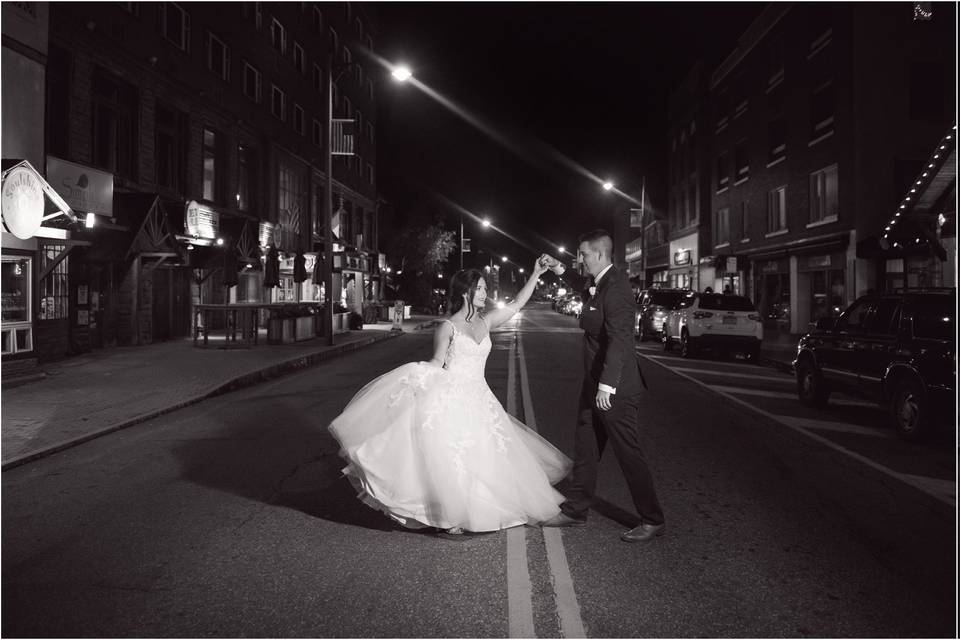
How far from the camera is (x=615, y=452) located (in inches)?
190

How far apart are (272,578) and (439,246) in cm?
4925

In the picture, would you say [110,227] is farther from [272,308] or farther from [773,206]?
[773,206]

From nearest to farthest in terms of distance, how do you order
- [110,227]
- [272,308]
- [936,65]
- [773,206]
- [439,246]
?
→ [110,227] → [272,308] → [936,65] → [773,206] → [439,246]

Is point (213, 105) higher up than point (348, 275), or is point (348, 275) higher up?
point (213, 105)

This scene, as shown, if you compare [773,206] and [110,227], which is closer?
[110,227]

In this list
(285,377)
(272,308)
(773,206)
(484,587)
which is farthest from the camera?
(773,206)

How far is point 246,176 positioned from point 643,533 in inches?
1094

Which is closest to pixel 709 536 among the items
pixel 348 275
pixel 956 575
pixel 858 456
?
pixel 956 575

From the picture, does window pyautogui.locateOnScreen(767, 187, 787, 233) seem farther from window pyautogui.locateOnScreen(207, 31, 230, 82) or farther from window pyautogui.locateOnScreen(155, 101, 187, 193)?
window pyautogui.locateOnScreen(155, 101, 187, 193)

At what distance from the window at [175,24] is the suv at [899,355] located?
2062 cm

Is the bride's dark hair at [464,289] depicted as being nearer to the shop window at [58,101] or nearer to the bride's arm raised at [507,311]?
the bride's arm raised at [507,311]

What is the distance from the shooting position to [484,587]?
159 inches

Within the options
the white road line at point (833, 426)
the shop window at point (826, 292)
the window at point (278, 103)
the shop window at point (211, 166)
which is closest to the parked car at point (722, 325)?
the shop window at point (826, 292)

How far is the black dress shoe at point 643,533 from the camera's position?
4832 millimetres
